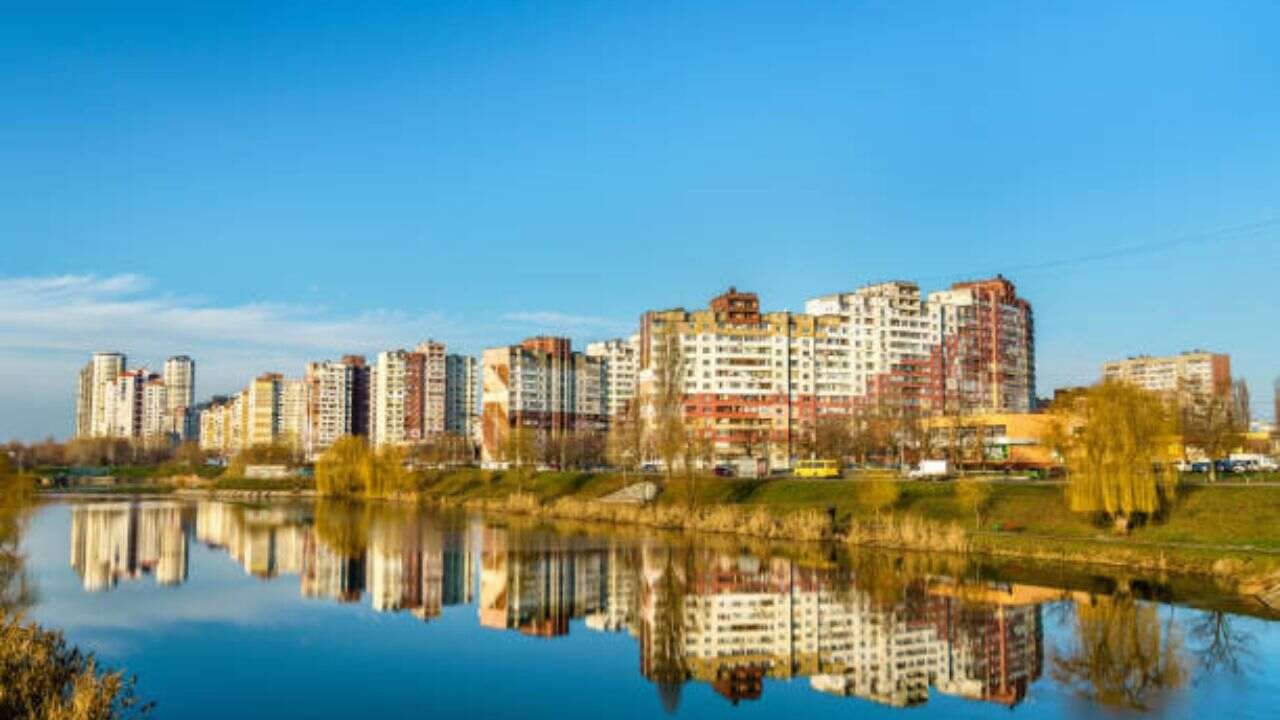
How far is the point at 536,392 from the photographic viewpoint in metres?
188

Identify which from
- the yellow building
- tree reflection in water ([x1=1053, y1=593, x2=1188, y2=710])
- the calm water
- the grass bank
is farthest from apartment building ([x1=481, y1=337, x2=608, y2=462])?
tree reflection in water ([x1=1053, y1=593, x2=1188, y2=710])

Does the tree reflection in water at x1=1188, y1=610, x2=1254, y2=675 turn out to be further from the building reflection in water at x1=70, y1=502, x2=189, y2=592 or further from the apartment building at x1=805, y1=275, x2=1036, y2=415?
the apartment building at x1=805, y1=275, x2=1036, y2=415

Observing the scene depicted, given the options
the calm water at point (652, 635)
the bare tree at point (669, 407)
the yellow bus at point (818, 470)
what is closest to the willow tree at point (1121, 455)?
the calm water at point (652, 635)

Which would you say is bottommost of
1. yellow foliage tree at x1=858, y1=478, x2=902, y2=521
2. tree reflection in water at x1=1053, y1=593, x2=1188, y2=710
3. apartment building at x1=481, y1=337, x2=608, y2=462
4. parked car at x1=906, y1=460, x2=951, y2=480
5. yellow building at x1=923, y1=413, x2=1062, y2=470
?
tree reflection in water at x1=1053, y1=593, x2=1188, y2=710

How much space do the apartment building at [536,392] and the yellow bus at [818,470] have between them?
3686 inches

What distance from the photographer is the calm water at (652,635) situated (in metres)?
24.5

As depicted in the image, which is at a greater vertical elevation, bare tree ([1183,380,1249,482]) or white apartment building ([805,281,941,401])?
white apartment building ([805,281,941,401])

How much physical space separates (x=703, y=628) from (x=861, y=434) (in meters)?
87.0

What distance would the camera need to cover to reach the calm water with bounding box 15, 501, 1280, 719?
2447cm

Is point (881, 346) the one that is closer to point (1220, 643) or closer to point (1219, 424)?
point (1219, 424)

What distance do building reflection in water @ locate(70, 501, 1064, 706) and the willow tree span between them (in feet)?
33.1

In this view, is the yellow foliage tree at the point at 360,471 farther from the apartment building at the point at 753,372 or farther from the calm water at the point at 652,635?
the calm water at the point at 652,635

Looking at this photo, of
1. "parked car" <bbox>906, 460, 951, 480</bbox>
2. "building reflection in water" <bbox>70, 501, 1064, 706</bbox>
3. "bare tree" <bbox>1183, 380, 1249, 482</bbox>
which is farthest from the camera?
"parked car" <bbox>906, 460, 951, 480</bbox>

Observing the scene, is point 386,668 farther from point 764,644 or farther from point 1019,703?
point 1019,703
